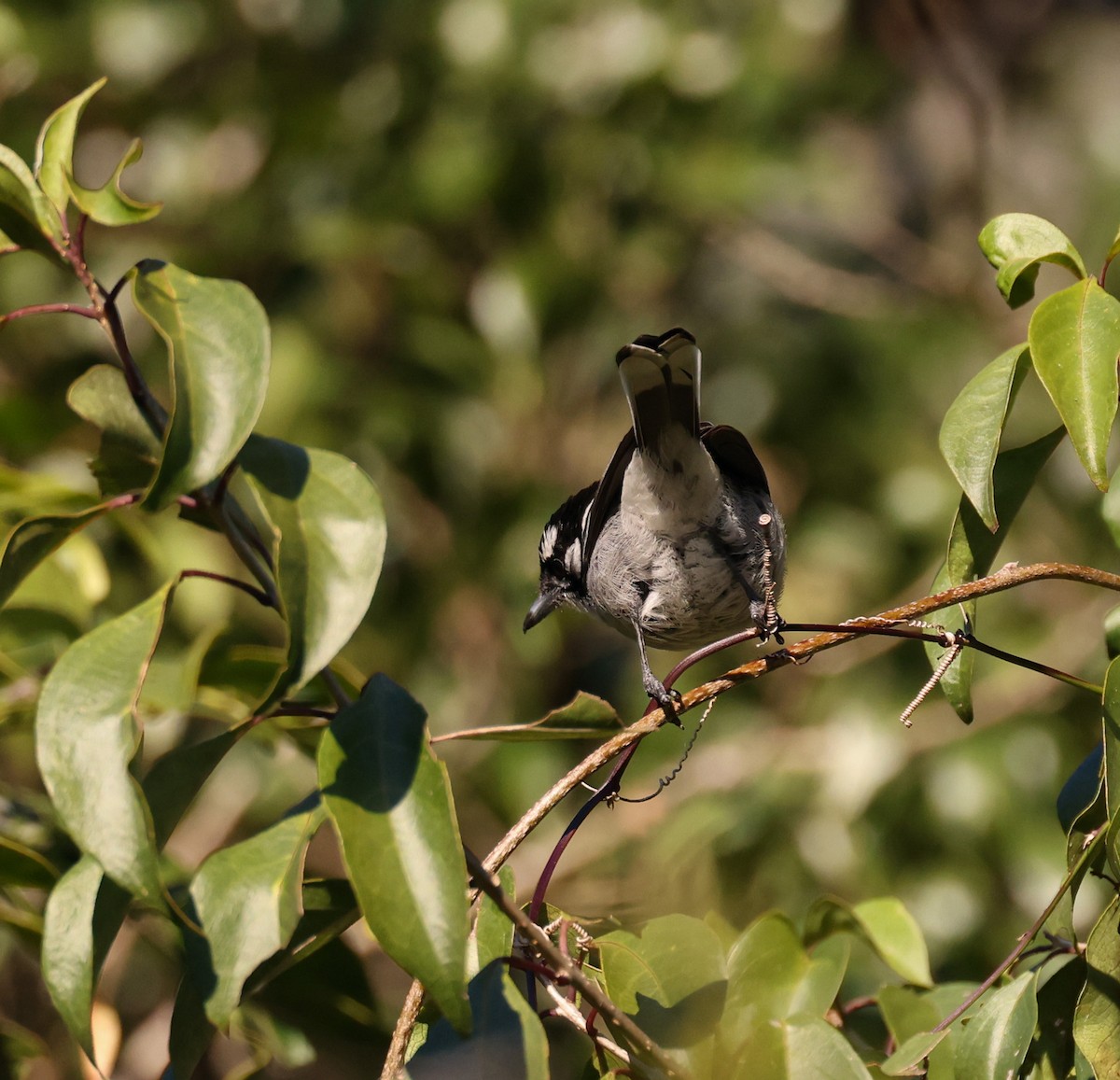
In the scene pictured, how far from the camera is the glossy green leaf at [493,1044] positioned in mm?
1369

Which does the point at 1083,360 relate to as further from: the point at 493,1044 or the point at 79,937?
the point at 79,937

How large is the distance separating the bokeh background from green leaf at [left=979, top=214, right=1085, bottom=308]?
89.2 inches

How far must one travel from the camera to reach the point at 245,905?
1.50 metres

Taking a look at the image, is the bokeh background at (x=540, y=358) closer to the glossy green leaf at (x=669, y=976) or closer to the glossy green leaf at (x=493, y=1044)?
the glossy green leaf at (x=669, y=976)

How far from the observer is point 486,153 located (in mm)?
4258

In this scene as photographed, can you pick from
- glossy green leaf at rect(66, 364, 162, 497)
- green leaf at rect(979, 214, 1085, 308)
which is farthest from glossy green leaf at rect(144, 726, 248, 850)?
green leaf at rect(979, 214, 1085, 308)

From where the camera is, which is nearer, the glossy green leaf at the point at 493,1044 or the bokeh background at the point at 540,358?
the glossy green leaf at the point at 493,1044

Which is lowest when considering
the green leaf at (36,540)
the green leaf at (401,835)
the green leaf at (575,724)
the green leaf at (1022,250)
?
the green leaf at (575,724)

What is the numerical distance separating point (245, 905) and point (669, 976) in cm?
56

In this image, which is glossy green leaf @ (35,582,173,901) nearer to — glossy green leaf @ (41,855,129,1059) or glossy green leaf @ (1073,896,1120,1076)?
glossy green leaf @ (41,855,129,1059)

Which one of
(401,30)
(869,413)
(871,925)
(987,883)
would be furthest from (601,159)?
(871,925)

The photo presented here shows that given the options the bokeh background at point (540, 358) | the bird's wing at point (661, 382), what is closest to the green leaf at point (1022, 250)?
the bird's wing at point (661, 382)

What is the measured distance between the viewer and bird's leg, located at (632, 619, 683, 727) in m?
1.69

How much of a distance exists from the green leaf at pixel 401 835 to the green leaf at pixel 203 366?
1.06 ft
